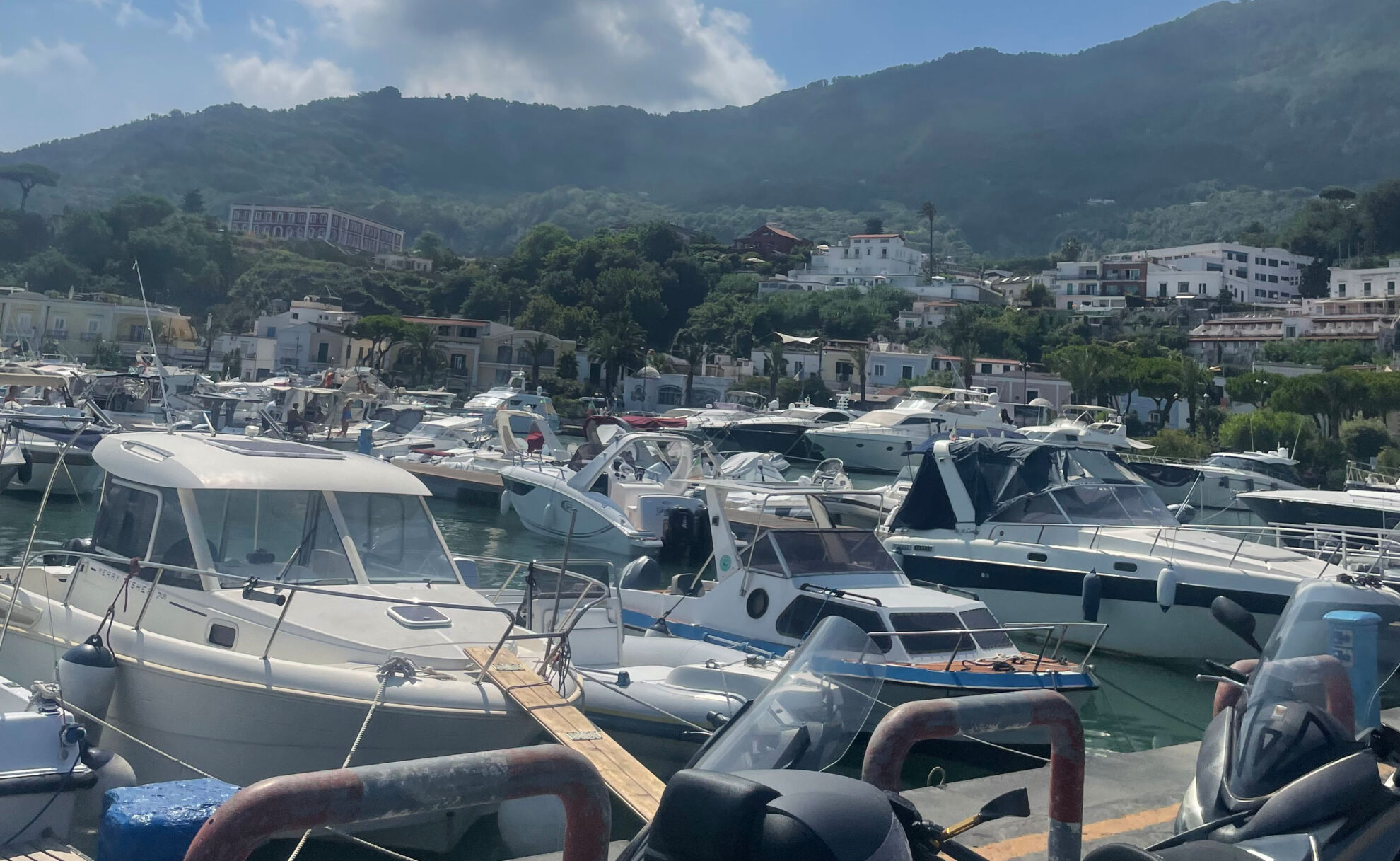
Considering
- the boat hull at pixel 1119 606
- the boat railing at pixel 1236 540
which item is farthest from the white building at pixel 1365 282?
the boat hull at pixel 1119 606

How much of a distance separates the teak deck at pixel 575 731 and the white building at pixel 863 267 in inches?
4317

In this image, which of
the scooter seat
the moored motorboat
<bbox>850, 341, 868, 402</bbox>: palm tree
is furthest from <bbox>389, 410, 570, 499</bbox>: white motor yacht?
<bbox>850, 341, 868, 402</bbox>: palm tree

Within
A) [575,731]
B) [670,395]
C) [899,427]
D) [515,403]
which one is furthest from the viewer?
[670,395]

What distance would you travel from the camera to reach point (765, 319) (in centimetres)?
9819

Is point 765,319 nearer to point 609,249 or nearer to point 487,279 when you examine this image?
point 609,249

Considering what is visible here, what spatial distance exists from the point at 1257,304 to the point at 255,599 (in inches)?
4548

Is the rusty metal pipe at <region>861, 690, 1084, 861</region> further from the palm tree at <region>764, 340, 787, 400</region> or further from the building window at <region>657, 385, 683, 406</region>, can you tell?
the building window at <region>657, 385, 683, 406</region>

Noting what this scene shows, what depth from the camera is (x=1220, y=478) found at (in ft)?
120

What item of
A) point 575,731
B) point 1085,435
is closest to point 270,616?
point 575,731

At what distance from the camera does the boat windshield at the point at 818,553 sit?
38.5ft

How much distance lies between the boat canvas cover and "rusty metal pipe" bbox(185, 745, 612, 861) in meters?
13.5

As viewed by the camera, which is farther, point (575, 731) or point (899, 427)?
point (899, 427)

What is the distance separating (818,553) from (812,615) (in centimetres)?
90

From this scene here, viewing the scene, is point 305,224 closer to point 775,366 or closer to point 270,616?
point 775,366
